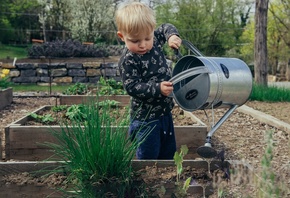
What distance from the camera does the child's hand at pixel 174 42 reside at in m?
2.68

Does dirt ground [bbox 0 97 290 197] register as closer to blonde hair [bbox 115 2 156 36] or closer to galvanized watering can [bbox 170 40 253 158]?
galvanized watering can [bbox 170 40 253 158]

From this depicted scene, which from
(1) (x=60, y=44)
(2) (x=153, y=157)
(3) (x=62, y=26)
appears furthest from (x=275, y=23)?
(2) (x=153, y=157)

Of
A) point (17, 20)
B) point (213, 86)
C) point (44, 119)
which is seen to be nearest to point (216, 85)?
point (213, 86)

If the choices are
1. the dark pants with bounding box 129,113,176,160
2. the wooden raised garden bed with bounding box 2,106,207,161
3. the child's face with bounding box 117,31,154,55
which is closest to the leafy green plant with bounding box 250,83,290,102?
the wooden raised garden bed with bounding box 2,106,207,161

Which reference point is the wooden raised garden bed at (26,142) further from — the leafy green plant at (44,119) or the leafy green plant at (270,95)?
the leafy green plant at (270,95)

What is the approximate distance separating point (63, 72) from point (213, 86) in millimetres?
10834

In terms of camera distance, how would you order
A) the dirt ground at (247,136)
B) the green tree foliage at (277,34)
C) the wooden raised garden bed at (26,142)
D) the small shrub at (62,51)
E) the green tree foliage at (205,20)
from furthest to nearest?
the green tree foliage at (205,20) < the green tree foliage at (277,34) < the small shrub at (62,51) < the wooden raised garden bed at (26,142) < the dirt ground at (247,136)

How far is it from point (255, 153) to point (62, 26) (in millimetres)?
23527

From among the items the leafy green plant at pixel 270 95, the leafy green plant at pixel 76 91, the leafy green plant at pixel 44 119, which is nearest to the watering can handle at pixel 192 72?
the leafy green plant at pixel 44 119

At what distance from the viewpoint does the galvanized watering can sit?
7.36 feet

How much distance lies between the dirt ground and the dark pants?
487 millimetres

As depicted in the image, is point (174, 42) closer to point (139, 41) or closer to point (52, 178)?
point (139, 41)

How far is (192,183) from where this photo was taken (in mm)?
2270

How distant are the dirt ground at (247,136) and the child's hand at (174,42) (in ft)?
2.64
